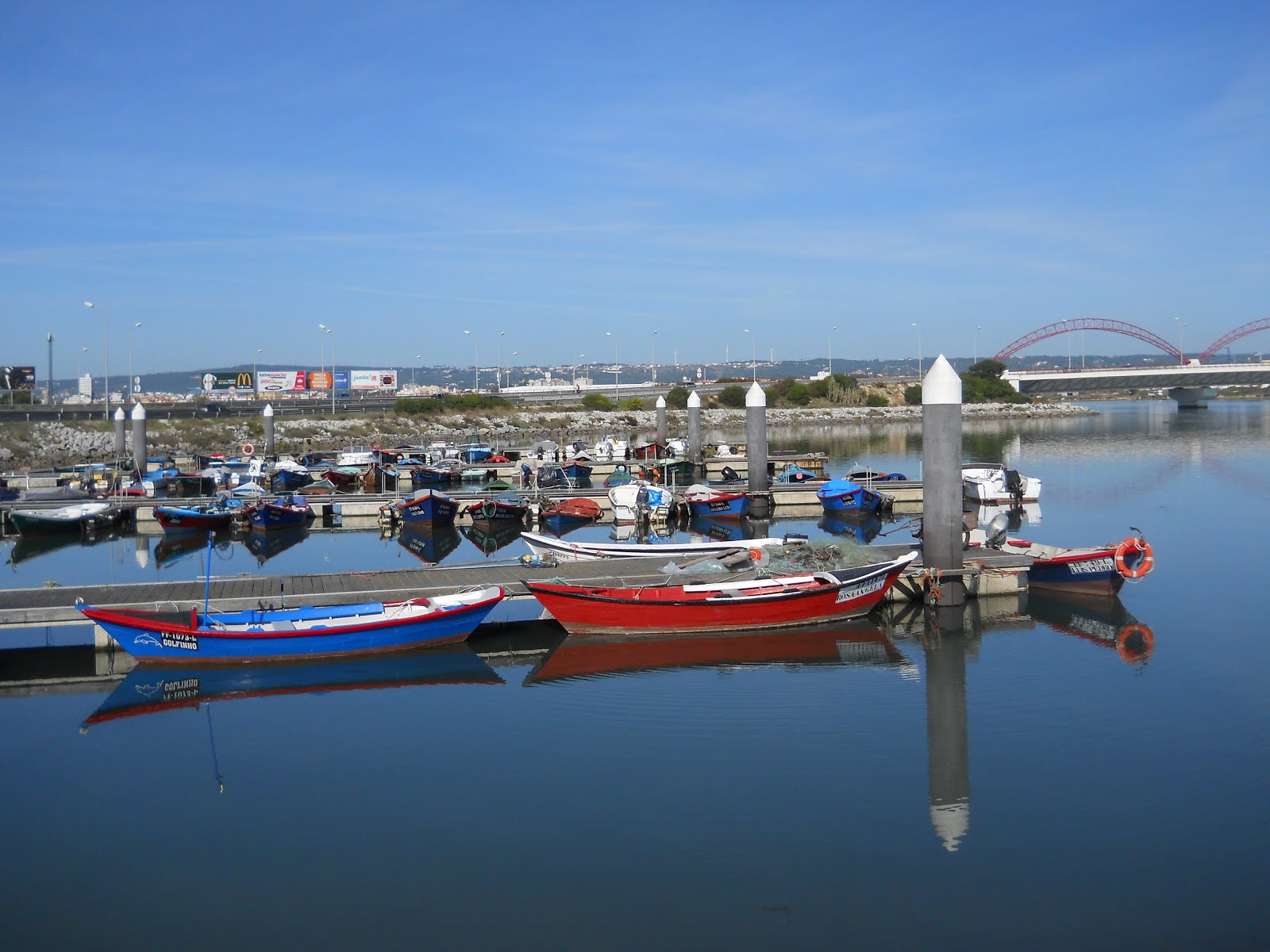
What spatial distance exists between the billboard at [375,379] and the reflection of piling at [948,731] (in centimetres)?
11739

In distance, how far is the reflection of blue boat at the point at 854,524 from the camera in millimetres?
33969

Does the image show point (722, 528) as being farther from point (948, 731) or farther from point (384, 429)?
point (384, 429)

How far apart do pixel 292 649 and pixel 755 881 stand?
33.5ft

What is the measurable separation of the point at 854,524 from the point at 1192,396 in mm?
110660

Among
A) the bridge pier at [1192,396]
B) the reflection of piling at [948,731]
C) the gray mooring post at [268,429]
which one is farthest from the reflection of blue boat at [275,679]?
the bridge pier at [1192,396]

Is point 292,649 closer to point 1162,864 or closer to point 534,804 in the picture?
point 534,804

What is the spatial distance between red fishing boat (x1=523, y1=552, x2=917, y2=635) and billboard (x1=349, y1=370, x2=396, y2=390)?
11567 centimetres

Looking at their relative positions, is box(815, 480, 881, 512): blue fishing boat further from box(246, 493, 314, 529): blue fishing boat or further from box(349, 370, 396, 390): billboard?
box(349, 370, 396, 390): billboard

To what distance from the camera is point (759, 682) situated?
1730 centimetres

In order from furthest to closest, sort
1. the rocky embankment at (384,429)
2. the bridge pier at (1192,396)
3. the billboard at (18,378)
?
the bridge pier at (1192,396)
the billboard at (18,378)
the rocky embankment at (384,429)

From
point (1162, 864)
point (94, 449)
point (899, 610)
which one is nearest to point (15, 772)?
point (1162, 864)

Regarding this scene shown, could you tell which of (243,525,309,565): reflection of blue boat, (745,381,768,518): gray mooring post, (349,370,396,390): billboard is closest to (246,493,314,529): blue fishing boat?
(243,525,309,565): reflection of blue boat

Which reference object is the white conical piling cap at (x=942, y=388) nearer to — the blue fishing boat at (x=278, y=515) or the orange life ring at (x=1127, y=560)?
the orange life ring at (x=1127, y=560)

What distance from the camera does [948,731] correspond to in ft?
50.0
